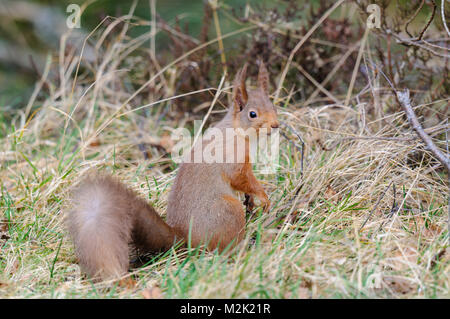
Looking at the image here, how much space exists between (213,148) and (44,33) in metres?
4.19

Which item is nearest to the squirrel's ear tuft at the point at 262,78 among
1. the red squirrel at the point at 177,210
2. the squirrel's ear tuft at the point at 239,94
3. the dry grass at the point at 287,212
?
the red squirrel at the point at 177,210

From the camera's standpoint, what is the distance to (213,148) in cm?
237

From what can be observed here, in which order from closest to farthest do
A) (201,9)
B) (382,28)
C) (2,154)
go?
(382,28)
(2,154)
(201,9)

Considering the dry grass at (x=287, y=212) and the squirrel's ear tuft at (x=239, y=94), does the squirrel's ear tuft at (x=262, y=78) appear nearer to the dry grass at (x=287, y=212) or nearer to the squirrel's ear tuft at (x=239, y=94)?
the squirrel's ear tuft at (x=239, y=94)

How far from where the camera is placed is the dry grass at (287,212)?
198 centimetres

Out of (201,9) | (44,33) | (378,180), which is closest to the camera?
(378,180)

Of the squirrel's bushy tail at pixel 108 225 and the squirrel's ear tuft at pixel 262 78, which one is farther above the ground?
the squirrel's ear tuft at pixel 262 78

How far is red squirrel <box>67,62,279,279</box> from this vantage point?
2.00 m

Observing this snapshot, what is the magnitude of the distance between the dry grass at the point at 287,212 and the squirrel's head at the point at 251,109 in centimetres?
Answer: 45

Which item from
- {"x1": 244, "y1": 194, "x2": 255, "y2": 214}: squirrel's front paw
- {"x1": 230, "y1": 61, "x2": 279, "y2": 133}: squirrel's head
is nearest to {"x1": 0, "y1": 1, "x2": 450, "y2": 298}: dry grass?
{"x1": 244, "y1": 194, "x2": 255, "y2": 214}: squirrel's front paw

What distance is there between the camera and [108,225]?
1.98 m

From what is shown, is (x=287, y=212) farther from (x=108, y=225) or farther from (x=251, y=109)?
(x=108, y=225)

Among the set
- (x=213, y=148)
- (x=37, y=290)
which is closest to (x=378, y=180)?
(x=213, y=148)
